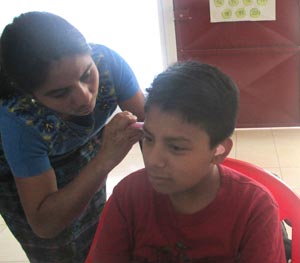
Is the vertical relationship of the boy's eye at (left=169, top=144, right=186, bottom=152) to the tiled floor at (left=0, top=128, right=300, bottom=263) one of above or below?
above

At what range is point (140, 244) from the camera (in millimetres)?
819

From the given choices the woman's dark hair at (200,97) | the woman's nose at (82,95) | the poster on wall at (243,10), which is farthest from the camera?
the poster on wall at (243,10)

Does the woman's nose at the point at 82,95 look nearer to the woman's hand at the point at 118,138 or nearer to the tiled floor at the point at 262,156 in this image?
the woman's hand at the point at 118,138

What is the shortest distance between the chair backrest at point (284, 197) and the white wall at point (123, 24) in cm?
177

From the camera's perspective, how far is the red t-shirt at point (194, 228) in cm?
74

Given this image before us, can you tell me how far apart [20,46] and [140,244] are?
0.48 meters

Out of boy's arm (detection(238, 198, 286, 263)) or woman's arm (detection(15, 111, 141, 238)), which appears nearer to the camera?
boy's arm (detection(238, 198, 286, 263))

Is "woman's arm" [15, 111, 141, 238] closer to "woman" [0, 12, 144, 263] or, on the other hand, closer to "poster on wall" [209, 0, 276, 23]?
"woman" [0, 12, 144, 263]

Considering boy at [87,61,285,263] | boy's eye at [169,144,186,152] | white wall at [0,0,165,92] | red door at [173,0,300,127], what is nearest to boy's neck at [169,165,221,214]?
boy at [87,61,285,263]

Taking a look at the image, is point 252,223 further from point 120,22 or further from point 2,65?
point 120,22

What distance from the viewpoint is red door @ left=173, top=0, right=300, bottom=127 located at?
9.02 ft

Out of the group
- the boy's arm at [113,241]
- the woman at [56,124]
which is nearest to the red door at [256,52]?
the woman at [56,124]

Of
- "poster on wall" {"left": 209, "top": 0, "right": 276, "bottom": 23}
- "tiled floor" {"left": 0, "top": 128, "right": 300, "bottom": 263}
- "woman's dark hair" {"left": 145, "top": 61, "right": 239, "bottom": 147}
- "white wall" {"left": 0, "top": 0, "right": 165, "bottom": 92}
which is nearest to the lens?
"woman's dark hair" {"left": 145, "top": 61, "right": 239, "bottom": 147}

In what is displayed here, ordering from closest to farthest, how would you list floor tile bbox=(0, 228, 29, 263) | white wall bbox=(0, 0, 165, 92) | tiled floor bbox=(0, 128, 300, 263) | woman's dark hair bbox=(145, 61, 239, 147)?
woman's dark hair bbox=(145, 61, 239, 147) → floor tile bbox=(0, 228, 29, 263) → tiled floor bbox=(0, 128, 300, 263) → white wall bbox=(0, 0, 165, 92)
